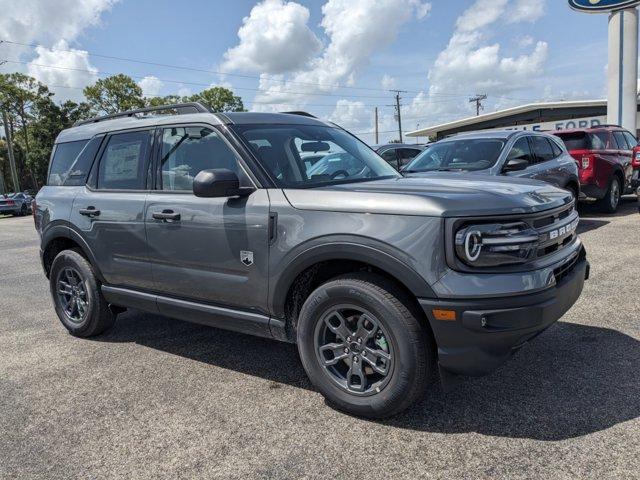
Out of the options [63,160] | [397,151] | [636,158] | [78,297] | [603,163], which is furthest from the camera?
[397,151]

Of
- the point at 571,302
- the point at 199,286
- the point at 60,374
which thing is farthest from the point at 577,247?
the point at 60,374

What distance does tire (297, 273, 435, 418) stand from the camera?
112 inches

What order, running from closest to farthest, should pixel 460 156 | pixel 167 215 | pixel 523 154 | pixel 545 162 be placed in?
pixel 167 215 < pixel 460 156 < pixel 523 154 < pixel 545 162

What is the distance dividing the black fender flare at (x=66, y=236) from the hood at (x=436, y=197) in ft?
7.33

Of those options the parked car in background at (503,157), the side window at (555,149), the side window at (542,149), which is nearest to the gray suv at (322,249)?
the parked car in background at (503,157)

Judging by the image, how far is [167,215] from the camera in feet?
12.5

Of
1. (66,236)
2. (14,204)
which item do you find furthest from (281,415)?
(14,204)

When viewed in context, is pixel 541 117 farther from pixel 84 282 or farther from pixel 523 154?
pixel 84 282

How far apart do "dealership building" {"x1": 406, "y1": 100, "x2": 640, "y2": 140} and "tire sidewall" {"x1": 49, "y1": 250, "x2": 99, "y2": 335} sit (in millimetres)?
34034

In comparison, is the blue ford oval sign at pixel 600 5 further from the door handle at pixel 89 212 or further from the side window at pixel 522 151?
the door handle at pixel 89 212

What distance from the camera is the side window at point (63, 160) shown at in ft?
16.3

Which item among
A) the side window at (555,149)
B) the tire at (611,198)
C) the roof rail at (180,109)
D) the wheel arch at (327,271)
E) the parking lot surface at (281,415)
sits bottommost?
the parking lot surface at (281,415)

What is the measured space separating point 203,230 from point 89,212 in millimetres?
1488

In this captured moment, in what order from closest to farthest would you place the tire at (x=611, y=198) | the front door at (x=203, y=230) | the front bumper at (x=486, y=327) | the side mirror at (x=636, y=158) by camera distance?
the front bumper at (x=486, y=327) → the front door at (x=203, y=230) → the side mirror at (x=636, y=158) → the tire at (x=611, y=198)
